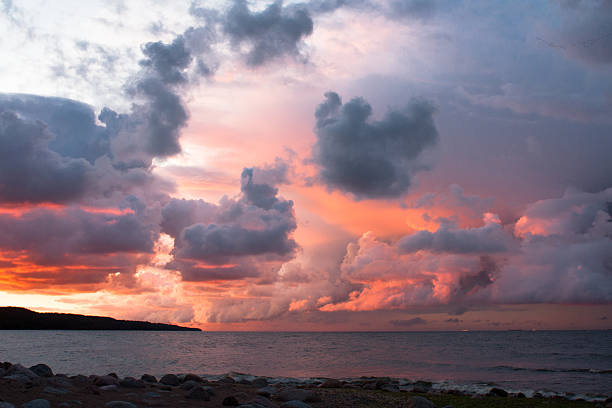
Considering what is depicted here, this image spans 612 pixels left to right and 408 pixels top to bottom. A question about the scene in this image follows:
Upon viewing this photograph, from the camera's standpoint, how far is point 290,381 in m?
36.3

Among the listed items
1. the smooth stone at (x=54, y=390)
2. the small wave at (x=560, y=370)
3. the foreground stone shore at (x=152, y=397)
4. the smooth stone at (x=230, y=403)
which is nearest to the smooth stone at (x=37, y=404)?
the foreground stone shore at (x=152, y=397)

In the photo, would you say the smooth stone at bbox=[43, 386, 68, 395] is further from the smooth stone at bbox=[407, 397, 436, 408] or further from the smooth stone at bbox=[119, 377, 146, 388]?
the smooth stone at bbox=[407, 397, 436, 408]

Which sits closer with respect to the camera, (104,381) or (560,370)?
(104,381)

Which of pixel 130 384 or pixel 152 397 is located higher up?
pixel 152 397

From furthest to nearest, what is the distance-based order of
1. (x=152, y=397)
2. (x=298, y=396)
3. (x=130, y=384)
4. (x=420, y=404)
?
(x=298, y=396)
(x=130, y=384)
(x=420, y=404)
(x=152, y=397)

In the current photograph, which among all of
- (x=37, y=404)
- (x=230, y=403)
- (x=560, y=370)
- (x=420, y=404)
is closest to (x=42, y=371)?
(x=230, y=403)

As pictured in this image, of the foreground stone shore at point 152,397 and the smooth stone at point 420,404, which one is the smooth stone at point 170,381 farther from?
the smooth stone at point 420,404

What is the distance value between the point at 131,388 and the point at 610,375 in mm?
46594

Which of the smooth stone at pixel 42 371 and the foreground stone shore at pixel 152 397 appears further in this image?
the smooth stone at pixel 42 371

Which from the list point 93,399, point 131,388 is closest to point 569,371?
point 131,388

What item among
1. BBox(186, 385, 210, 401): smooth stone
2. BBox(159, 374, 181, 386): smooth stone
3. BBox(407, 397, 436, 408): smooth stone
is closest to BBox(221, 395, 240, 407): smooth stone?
BBox(186, 385, 210, 401): smooth stone

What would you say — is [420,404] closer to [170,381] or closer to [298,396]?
[298,396]

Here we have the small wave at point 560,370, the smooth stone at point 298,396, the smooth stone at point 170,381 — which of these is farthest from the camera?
the small wave at point 560,370

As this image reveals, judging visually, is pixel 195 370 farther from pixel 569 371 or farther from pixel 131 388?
pixel 569 371
